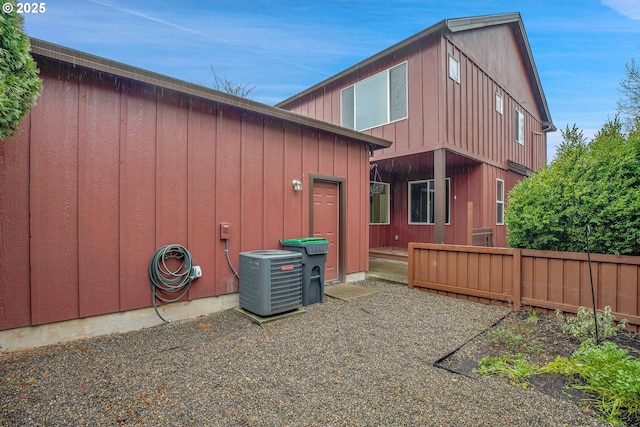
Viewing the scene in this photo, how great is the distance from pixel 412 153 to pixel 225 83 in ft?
44.6

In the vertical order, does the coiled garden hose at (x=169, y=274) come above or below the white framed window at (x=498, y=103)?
below

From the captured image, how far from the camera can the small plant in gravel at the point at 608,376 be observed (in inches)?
82.0

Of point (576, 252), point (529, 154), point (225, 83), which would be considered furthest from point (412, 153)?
point (225, 83)

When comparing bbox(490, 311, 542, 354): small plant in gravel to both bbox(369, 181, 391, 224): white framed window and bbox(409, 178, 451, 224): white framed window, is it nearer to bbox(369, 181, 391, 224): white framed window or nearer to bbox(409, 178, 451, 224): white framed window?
bbox(409, 178, 451, 224): white framed window

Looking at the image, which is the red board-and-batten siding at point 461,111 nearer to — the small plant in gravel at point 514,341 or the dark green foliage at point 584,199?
the dark green foliage at point 584,199

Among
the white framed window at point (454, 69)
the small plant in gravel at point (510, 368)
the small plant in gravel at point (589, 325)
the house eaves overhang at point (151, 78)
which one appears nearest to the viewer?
the small plant in gravel at point (510, 368)

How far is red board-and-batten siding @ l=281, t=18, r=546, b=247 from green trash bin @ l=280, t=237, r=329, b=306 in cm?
411

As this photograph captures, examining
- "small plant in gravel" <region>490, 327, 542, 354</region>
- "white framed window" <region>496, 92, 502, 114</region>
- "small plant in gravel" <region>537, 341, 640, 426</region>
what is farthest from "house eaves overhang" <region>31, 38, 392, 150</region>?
"white framed window" <region>496, 92, 502, 114</region>

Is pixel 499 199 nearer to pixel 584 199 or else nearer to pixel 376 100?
pixel 376 100

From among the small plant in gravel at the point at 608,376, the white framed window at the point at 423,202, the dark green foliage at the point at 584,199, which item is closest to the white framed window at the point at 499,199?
the white framed window at the point at 423,202

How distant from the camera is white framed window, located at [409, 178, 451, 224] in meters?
9.48

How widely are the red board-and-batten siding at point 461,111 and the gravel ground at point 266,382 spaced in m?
5.20

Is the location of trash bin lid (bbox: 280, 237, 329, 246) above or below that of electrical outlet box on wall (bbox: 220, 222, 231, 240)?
below

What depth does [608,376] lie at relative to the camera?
2.34 meters
